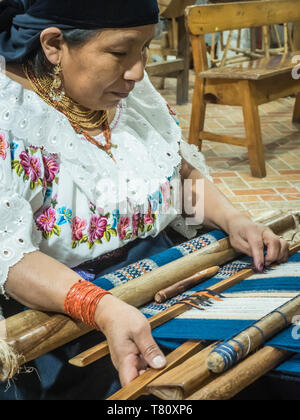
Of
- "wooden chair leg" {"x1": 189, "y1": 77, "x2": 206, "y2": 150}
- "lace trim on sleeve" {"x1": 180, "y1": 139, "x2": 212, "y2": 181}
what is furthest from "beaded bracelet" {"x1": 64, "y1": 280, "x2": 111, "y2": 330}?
"wooden chair leg" {"x1": 189, "y1": 77, "x2": 206, "y2": 150}

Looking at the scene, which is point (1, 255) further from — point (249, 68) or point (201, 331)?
point (249, 68)

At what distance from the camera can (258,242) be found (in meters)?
1.48

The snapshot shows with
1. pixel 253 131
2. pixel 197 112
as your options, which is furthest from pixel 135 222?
pixel 197 112

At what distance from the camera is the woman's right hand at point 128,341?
95cm

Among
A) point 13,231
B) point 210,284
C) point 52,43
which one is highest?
point 52,43

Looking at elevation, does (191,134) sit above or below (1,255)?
below

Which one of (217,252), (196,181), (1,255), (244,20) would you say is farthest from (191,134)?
(1,255)

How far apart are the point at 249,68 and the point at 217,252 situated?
2862 millimetres

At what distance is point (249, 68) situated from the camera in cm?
404

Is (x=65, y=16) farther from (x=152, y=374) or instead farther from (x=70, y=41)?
(x=152, y=374)

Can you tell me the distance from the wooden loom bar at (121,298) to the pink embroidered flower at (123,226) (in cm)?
18

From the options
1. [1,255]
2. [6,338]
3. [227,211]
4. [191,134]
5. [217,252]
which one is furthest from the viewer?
[191,134]

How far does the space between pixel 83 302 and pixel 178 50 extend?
547 centimetres

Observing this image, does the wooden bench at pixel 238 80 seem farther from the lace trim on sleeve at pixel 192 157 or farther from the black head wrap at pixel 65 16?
the black head wrap at pixel 65 16
